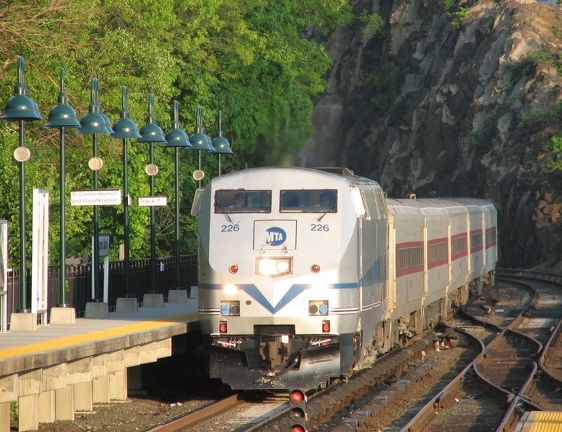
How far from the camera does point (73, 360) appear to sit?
15891mm

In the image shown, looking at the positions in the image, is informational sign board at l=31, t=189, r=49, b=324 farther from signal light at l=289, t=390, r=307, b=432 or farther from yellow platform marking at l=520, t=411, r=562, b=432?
signal light at l=289, t=390, r=307, b=432

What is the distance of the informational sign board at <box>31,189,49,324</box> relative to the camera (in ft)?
64.6

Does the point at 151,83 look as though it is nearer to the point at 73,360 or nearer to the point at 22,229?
the point at 22,229

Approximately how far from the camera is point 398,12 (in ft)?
316

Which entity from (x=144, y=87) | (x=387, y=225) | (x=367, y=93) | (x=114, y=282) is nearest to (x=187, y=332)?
(x=387, y=225)

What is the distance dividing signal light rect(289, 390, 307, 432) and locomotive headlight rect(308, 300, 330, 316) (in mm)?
7180

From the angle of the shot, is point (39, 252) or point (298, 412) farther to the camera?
point (39, 252)

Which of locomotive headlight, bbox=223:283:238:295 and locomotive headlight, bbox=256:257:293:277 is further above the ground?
locomotive headlight, bbox=256:257:293:277

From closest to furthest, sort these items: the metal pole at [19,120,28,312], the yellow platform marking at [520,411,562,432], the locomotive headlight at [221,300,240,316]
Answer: the yellow platform marking at [520,411,562,432] → the locomotive headlight at [221,300,240,316] → the metal pole at [19,120,28,312]

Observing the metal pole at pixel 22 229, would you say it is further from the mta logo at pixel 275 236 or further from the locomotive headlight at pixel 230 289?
the mta logo at pixel 275 236

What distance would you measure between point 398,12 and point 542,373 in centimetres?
7677

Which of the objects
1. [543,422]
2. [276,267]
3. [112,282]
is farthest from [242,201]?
[112,282]

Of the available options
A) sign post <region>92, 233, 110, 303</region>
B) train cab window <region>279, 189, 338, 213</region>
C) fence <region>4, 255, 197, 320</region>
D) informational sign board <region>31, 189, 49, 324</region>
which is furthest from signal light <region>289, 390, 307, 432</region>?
sign post <region>92, 233, 110, 303</region>

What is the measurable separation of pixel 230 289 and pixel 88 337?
7.20 feet
